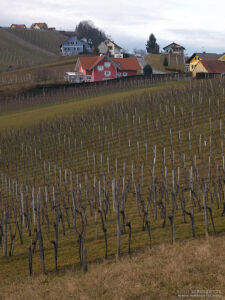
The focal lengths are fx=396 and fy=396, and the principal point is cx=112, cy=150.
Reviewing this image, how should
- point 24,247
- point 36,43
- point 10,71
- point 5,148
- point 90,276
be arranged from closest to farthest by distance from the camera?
1. point 90,276
2. point 24,247
3. point 5,148
4. point 10,71
5. point 36,43

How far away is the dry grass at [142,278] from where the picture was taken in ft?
31.5

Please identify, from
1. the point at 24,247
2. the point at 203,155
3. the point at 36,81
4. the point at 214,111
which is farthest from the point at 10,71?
the point at 24,247

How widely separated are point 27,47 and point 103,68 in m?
70.5

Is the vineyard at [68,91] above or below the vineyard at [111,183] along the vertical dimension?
above

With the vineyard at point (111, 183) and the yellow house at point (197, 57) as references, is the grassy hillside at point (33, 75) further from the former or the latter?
the vineyard at point (111, 183)

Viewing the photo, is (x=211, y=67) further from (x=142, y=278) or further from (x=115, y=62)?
(x=142, y=278)

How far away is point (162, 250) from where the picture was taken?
40.5 ft

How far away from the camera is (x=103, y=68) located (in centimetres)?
7288

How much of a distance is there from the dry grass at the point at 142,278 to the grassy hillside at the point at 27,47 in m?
97.3

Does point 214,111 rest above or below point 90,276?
above

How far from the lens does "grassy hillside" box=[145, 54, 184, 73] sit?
91050mm

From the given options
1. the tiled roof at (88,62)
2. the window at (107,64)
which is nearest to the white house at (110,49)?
the tiled roof at (88,62)

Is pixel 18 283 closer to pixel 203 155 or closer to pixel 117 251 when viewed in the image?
pixel 117 251

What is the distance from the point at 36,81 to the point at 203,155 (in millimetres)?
57030
